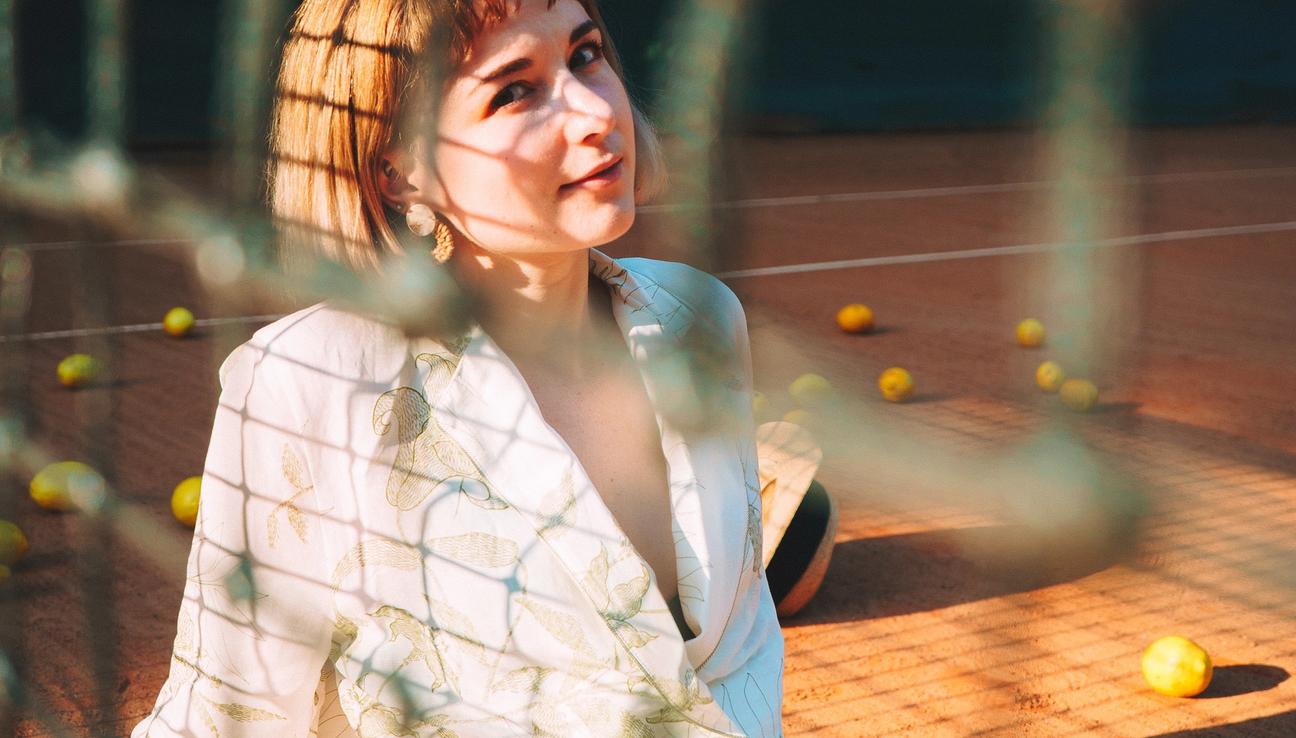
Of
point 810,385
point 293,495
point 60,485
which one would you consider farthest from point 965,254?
A: point 293,495

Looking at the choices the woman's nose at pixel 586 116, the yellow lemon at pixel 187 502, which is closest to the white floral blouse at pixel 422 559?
the woman's nose at pixel 586 116

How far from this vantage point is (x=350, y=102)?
1271 mm

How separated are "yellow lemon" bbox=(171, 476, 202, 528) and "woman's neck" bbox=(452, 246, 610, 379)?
1.93 metres

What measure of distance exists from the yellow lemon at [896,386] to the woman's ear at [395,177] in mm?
2874

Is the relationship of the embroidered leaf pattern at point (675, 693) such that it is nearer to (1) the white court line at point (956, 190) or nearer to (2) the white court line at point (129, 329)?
(2) the white court line at point (129, 329)

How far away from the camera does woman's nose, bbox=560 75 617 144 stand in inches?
45.2

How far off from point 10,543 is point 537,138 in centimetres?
226

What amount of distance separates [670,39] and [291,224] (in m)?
0.83

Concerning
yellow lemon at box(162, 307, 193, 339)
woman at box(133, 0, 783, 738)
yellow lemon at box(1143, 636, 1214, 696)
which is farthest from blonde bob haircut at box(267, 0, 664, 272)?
yellow lemon at box(162, 307, 193, 339)

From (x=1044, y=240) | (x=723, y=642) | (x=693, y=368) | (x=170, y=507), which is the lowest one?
(x=170, y=507)

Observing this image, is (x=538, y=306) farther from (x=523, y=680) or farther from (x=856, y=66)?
(x=856, y=66)

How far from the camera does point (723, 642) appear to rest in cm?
142

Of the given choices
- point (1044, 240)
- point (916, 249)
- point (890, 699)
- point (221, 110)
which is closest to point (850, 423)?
point (1044, 240)

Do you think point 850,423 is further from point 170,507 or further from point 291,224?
point 170,507
